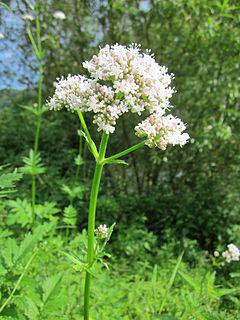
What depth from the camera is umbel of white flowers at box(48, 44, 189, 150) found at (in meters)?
1.46

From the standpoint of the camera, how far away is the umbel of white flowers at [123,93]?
4.79 feet

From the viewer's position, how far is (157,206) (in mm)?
5141

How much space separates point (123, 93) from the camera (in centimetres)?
A: 150

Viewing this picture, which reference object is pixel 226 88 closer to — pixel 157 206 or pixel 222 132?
pixel 222 132

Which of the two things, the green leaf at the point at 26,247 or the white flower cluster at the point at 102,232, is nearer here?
the white flower cluster at the point at 102,232

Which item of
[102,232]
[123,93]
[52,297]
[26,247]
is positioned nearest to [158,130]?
[123,93]

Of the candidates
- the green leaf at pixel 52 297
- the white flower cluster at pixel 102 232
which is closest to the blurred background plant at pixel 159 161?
the green leaf at pixel 52 297

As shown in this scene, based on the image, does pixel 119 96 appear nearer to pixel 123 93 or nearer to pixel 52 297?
pixel 123 93

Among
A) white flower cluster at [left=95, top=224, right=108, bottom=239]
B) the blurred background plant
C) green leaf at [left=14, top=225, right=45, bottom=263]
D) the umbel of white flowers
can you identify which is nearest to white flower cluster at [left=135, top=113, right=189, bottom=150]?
the umbel of white flowers

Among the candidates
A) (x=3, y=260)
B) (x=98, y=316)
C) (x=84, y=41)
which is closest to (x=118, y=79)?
(x=3, y=260)

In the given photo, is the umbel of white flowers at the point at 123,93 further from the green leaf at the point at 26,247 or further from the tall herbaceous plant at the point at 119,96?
the green leaf at the point at 26,247

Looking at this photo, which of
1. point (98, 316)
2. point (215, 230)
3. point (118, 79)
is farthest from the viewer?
point (215, 230)

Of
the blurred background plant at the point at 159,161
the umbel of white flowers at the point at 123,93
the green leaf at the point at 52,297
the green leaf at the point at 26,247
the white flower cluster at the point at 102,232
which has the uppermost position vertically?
the blurred background plant at the point at 159,161

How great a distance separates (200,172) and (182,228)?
77cm
